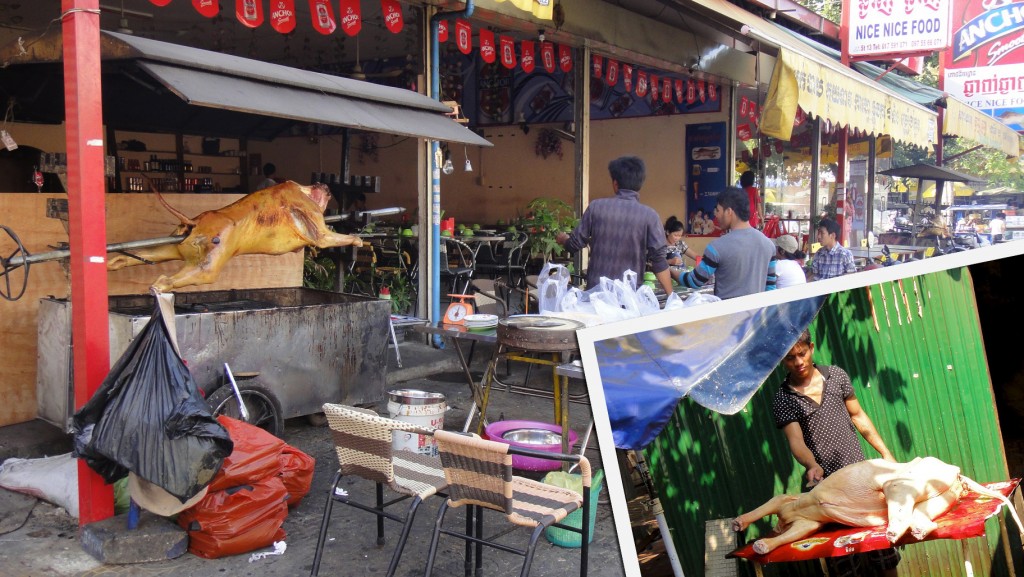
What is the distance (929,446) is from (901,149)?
1094 inches

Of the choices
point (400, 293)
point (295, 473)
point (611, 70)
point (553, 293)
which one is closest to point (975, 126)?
point (611, 70)

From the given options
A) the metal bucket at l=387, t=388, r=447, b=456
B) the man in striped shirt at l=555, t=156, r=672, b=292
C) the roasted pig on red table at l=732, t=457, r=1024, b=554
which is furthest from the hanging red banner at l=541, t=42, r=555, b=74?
the roasted pig on red table at l=732, t=457, r=1024, b=554

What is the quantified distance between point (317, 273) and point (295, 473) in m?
4.59

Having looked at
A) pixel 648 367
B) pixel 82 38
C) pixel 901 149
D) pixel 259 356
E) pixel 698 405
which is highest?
pixel 901 149

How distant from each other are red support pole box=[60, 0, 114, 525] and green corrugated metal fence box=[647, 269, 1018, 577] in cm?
331

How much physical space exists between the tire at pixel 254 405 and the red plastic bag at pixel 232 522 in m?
0.98

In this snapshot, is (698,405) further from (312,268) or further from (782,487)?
(312,268)

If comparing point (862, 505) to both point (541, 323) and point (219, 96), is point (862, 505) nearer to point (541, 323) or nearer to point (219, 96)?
point (541, 323)

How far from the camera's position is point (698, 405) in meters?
1.68

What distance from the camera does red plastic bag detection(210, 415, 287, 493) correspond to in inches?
157

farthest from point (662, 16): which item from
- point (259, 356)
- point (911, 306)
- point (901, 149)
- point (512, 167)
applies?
point (901, 149)

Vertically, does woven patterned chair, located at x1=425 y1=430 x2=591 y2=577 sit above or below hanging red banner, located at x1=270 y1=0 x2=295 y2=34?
below

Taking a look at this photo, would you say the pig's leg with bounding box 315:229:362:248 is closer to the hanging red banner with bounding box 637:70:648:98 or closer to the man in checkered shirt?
the man in checkered shirt

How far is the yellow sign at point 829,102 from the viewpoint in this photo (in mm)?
8117
